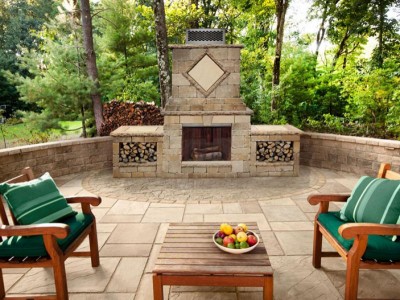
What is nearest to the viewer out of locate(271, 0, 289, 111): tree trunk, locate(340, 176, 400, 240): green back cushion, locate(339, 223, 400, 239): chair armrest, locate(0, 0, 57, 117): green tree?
locate(339, 223, 400, 239): chair armrest

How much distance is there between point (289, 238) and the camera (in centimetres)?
368

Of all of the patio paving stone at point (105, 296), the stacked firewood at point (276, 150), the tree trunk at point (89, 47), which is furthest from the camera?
the tree trunk at point (89, 47)

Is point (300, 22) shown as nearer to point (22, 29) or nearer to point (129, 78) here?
point (129, 78)

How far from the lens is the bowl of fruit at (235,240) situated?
2.36 meters

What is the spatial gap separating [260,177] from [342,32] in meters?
9.09

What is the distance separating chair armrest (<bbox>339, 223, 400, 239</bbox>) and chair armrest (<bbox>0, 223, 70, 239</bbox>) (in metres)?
2.00

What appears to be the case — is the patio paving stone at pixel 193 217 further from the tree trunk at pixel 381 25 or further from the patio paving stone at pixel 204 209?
the tree trunk at pixel 381 25

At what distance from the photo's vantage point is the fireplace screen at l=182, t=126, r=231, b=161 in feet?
20.4

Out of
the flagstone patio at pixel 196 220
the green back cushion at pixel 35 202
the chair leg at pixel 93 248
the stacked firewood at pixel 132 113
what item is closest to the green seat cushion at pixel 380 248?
the flagstone patio at pixel 196 220

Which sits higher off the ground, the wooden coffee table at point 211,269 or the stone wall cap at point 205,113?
the stone wall cap at point 205,113

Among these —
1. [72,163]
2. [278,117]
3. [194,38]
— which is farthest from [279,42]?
[72,163]

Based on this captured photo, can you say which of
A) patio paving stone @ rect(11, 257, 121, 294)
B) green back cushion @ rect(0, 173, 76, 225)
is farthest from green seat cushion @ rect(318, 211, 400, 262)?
green back cushion @ rect(0, 173, 76, 225)

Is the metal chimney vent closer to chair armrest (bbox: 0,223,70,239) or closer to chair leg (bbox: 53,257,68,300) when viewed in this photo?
chair armrest (bbox: 0,223,70,239)

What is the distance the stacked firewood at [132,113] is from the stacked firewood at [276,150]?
416cm
